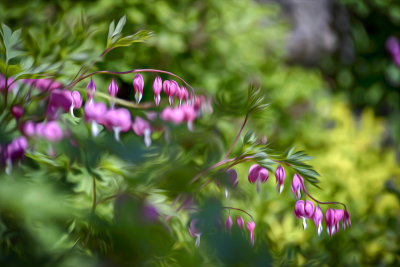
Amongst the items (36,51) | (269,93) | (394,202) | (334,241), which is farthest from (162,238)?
(394,202)

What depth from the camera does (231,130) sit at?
2010mm

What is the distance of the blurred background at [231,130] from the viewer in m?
0.82

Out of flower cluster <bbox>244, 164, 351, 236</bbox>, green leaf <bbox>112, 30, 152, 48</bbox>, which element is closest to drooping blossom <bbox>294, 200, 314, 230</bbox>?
flower cluster <bbox>244, 164, 351, 236</bbox>

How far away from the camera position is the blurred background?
82 centimetres

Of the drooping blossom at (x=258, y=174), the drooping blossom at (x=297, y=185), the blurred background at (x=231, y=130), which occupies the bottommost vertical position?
the blurred background at (x=231, y=130)

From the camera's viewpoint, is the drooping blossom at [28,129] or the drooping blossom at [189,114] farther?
the drooping blossom at [189,114]

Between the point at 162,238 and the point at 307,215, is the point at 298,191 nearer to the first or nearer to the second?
the point at 307,215

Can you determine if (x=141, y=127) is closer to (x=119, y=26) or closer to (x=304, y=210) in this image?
(x=119, y=26)

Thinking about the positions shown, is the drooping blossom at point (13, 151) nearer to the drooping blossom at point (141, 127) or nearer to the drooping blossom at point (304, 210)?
the drooping blossom at point (141, 127)

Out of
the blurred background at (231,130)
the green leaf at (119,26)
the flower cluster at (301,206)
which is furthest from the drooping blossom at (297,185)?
the green leaf at (119,26)

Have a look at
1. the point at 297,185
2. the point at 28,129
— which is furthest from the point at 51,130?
the point at 297,185

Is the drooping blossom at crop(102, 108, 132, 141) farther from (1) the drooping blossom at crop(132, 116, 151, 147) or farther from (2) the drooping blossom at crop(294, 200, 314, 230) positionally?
(2) the drooping blossom at crop(294, 200, 314, 230)

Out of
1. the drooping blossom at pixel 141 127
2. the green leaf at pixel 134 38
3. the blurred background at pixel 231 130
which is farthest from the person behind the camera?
the drooping blossom at pixel 141 127

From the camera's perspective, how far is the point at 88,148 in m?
0.81
